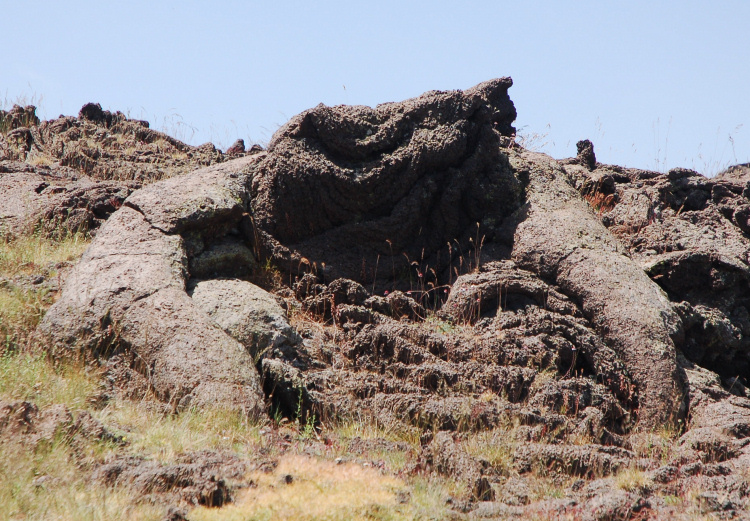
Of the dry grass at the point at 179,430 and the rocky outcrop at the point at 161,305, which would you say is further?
the rocky outcrop at the point at 161,305

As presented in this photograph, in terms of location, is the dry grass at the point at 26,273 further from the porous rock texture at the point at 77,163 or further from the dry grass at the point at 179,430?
the dry grass at the point at 179,430

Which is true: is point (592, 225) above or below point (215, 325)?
above

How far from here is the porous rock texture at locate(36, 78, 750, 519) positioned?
5762mm

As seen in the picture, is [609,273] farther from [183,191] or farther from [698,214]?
[183,191]

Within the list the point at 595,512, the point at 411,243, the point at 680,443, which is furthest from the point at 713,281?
the point at 595,512

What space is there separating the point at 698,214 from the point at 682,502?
5411 mm

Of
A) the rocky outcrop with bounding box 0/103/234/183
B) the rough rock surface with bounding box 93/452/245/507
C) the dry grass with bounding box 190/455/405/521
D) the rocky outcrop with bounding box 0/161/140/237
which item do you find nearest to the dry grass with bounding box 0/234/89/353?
the rocky outcrop with bounding box 0/161/140/237

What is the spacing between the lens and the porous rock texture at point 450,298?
5.76m

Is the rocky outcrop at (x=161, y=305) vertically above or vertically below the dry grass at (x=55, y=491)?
above

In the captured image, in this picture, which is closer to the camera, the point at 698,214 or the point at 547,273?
the point at 547,273

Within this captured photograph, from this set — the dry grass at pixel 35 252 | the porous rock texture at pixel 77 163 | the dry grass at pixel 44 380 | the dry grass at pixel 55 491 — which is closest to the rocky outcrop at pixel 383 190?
the dry grass at pixel 35 252

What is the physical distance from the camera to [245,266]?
26.2 feet

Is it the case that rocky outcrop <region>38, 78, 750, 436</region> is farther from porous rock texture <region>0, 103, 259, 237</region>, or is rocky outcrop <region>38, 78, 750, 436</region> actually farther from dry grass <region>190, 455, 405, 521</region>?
porous rock texture <region>0, 103, 259, 237</region>

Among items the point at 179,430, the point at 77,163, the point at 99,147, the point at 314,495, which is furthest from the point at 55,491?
the point at 99,147
